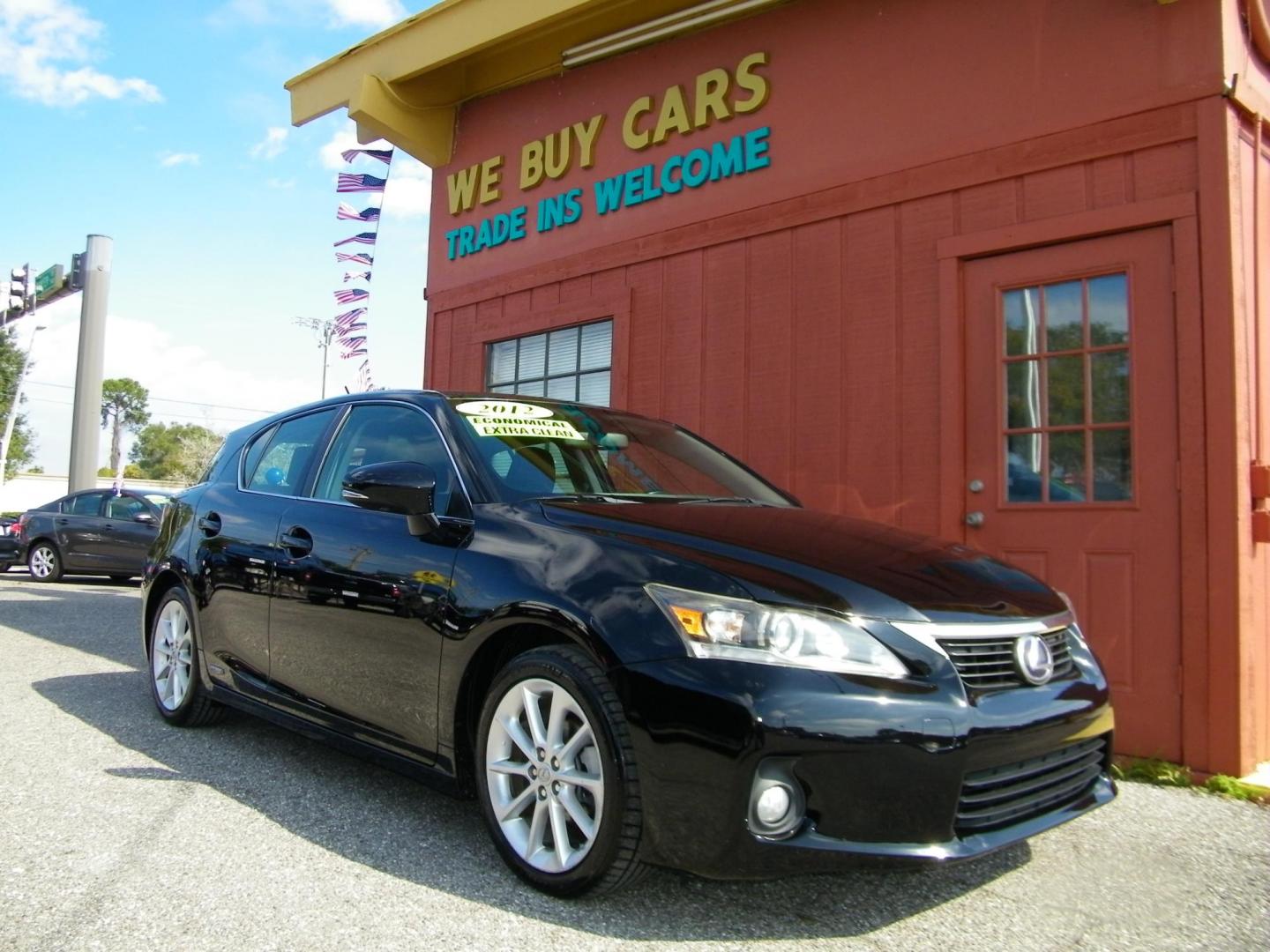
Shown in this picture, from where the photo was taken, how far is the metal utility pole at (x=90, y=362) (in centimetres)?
2116

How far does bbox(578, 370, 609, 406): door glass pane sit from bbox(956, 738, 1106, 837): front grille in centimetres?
498

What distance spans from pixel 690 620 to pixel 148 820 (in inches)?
83.5

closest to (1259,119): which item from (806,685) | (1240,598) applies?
(1240,598)

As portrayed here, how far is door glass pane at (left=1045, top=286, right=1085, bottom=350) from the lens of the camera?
504 cm

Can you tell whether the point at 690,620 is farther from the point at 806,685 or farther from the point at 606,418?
the point at 606,418

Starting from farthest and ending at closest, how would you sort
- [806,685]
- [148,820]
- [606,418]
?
1. [606,418]
2. [148,820]
3. [806,685]

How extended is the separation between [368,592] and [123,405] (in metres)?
103

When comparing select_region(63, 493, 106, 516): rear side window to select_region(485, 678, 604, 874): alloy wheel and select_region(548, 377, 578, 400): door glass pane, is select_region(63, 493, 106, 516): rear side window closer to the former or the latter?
select_region(548, 377, 578, 400): door glass pane

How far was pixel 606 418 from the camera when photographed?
13.6 ft

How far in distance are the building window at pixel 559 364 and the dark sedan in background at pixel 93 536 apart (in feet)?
27.9

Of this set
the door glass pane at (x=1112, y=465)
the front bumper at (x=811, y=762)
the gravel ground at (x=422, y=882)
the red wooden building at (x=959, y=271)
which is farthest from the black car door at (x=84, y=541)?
the front bumper at (x=811, y=762)

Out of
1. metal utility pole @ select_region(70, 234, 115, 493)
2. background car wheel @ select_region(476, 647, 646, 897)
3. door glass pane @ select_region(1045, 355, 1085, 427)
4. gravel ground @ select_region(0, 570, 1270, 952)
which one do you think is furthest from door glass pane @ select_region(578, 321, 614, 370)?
metal utility pole @ select_region(70, 234, 115, 493)

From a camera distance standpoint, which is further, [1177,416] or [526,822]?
[1177,416]

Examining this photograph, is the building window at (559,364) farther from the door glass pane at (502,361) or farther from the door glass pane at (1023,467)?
the door glass pane at (1023,467)
